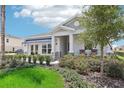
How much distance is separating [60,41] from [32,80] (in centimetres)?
1854

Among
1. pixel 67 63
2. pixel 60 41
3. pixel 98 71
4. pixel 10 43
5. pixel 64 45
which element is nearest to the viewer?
pixel 98 71

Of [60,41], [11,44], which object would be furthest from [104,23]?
[11,44]

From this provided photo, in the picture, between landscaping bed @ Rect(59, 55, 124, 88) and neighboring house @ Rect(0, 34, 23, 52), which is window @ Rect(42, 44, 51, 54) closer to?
landscaping bed @ Rect(59, 55, 124, 88)

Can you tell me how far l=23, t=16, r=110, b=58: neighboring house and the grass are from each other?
12.4m

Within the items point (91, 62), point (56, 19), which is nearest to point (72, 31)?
point (56, 19)

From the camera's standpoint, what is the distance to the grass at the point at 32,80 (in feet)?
37.1

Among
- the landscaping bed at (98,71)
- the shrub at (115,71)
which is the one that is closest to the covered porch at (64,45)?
the landscaping bed at (98,71)

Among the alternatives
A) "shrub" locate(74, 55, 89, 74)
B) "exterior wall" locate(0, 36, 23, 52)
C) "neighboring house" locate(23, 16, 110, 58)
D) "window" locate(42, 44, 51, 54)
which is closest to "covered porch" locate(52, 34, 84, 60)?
"neighboring house" locate(23, 16, 110, 58)

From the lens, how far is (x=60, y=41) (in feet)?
99.0

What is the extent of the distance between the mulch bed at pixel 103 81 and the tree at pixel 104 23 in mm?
2068

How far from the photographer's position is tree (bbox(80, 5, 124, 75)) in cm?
1446

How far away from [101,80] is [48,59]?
841cm

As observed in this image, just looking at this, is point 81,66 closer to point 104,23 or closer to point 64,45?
point 104,23

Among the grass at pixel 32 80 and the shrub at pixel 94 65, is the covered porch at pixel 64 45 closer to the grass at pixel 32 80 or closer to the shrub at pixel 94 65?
the shrub at pixel 94 65
